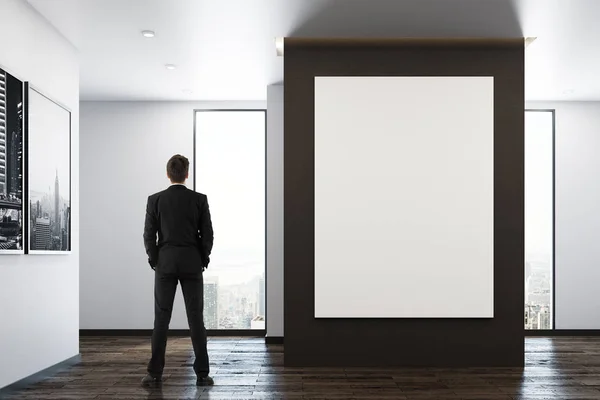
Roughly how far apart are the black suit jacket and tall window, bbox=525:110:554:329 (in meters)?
4.97

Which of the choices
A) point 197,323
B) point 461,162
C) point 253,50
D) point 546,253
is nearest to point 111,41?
point 253,50

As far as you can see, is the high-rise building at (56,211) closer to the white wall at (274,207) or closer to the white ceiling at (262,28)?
the white ceiling at (262,28)

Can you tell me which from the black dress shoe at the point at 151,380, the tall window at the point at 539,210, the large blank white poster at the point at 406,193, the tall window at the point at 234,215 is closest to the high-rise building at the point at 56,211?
the black dress shoe at the point at 151,380

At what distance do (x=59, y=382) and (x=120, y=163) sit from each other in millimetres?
3839

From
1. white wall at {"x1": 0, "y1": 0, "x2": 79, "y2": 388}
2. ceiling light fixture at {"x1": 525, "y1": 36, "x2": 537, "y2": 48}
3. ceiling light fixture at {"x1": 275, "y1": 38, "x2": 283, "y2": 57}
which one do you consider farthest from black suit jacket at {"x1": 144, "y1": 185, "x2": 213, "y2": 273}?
ceiling light fixture at {"x1": 525, "y1": 36, "x2": 537, "y2": 48}

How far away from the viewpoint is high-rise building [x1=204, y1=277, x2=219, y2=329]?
871 cm

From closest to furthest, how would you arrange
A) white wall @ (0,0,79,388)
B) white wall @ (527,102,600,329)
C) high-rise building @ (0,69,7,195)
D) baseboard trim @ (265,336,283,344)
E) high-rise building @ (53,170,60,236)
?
high-rise building @ (0,69,7,195) < white wall @ (0,0,79,388) < high-rise building @ (53,170,60,236) < baseboard trim @ (265,336,283,344) < white wall @ (527,102,600,329)

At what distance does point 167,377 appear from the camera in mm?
5496

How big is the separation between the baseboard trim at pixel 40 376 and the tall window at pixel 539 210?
5.14 metres

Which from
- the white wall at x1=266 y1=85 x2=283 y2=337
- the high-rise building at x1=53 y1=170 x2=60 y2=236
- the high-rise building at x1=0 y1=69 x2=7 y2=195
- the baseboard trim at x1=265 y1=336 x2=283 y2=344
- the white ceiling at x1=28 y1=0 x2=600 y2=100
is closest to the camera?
the high-rise building at x1=0 y1=69 x2=7 y2=195

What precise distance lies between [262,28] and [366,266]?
2023mm

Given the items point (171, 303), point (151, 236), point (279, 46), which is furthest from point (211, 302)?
point (151, 236)

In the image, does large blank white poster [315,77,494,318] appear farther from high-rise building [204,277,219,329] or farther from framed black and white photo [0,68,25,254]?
high-rise building [204,277,219,329]

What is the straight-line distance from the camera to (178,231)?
4949 millimetres
